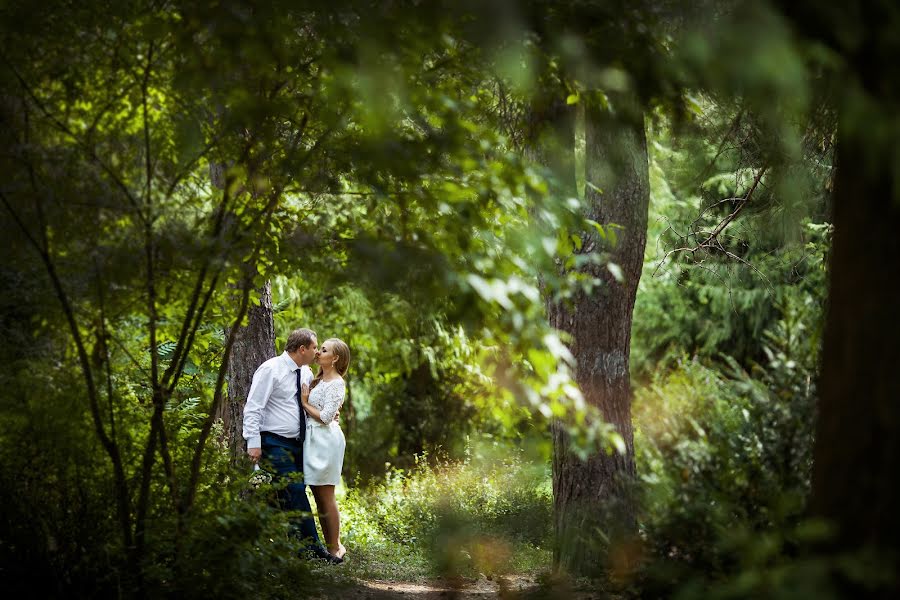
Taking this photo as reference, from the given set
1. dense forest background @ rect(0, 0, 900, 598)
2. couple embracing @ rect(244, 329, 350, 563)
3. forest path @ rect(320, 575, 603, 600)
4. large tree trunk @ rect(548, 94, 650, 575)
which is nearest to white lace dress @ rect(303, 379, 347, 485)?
couple embracing @ rect(244, 329, 350, 563)

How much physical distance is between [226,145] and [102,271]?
0.83 metres

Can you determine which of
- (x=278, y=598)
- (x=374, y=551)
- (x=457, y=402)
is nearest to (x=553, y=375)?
(x=278, y=598)

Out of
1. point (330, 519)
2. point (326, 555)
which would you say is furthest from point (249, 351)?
point (326, 555)

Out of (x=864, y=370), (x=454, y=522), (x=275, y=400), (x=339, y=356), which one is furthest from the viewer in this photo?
(x=454, y=522)

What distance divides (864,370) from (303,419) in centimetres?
566

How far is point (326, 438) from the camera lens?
777 centimetres

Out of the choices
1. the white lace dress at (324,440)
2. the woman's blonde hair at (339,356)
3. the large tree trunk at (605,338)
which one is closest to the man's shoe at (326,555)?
the white lace dress at (324,440)

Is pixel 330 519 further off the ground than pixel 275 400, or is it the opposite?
pixel 275 400

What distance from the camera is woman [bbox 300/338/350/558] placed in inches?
304

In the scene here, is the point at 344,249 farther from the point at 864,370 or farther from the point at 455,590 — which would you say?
the point at 455,590

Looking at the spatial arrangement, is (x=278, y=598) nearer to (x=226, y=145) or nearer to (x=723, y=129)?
(x=226, y=145)

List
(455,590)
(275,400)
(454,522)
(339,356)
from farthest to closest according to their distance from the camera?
(454,522), (339,356), (275,400), (455,590)

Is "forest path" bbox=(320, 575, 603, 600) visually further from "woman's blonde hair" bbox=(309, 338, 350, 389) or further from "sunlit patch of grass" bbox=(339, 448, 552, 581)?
"woman's blonde hair" bbox=(309, 338, 350, 389)

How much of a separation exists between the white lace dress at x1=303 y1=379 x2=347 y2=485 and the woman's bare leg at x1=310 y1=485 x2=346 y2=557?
0.18 meters
